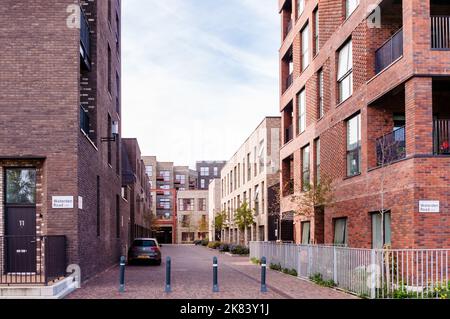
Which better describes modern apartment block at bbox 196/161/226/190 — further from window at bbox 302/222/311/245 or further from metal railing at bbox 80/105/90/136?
metal railing at bbox 80/105/90/136

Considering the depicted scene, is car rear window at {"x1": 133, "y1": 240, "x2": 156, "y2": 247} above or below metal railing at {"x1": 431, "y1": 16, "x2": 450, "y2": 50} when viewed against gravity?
below

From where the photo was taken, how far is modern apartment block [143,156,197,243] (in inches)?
4488

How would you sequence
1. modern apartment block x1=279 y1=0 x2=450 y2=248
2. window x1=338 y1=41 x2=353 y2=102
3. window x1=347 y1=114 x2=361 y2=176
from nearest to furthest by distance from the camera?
modern apartment block x1=279 y1=0 x2=450 y2=248 < window x1=347 y1=114 x2=361 y2=176 < window x1=338 y1=41 x2=353 y2=102

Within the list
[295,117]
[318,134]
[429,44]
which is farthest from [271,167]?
[429,44]

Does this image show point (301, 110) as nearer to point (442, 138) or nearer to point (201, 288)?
point (442, 138)

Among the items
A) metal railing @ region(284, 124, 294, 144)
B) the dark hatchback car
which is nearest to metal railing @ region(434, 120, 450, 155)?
metal railing @ region(284, 124, 294, 144)

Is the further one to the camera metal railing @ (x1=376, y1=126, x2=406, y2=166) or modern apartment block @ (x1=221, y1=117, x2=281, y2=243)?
modern apartment block @ (x1=221, y1=117, x2=281, y2=243)

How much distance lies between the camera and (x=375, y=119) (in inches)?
858

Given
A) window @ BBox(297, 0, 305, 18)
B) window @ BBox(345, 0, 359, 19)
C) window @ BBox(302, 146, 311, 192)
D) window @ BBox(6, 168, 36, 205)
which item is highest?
window @ BBox(297, 0, 305, 18)

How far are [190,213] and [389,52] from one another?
93.7 m

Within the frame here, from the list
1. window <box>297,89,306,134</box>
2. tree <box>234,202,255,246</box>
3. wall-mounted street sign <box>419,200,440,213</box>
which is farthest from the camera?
tree <box>234,202,255,246</box>

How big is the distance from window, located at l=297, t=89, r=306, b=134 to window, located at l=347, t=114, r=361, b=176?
7038 mm

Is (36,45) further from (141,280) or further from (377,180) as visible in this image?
(377,180)

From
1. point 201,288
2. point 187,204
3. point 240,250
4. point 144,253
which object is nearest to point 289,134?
point 144,253
